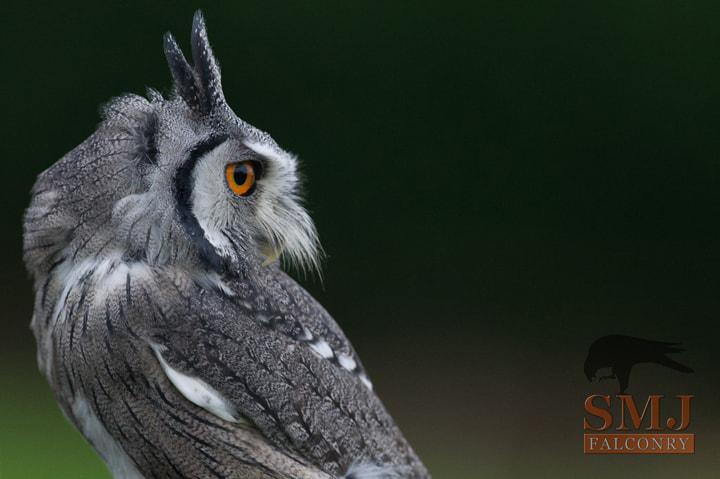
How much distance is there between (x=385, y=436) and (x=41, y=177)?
97 cm

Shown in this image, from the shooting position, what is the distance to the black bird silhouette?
354 centimetres

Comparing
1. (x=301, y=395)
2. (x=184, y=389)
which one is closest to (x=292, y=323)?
(x=301, y=395)

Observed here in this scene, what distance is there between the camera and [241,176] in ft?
6.63

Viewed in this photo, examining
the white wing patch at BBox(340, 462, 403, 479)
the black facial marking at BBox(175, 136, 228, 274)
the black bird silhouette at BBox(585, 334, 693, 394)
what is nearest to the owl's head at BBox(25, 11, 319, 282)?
the black facial marking at BBox(175, 136, 228, 274)

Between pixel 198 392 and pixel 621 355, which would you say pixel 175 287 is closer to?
pixel 198 392

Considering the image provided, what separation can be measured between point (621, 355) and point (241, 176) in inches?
81.3

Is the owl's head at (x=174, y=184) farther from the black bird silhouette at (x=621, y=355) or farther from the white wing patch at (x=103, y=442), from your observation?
the black bird silhouette at (x=621, y=355)

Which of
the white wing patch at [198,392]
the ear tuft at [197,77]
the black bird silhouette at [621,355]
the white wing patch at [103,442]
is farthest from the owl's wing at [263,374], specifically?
the black bird silhouette at [621,355]

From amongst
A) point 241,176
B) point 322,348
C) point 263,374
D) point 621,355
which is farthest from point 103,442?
point 621,355

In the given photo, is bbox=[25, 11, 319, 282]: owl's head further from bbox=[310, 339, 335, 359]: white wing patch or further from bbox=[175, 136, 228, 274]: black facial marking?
bbox=[310, 339, 335, 359]: white wing patch

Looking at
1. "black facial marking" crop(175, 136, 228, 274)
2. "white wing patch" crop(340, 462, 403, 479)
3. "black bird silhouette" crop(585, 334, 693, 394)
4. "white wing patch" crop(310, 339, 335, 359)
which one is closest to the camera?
"black facial marking" crop(175, 136, 228, 274)

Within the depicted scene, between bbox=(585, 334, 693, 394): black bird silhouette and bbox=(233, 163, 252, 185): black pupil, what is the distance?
1934mm

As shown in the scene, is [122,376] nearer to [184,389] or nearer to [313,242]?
[184,389]

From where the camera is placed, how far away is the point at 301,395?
2.14 meters
